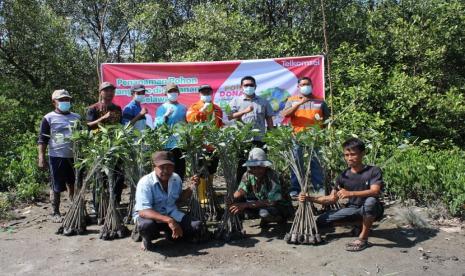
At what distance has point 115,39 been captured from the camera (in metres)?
17.2

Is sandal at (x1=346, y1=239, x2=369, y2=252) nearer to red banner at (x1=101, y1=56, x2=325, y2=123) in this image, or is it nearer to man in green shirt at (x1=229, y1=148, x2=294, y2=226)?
man in green shirt at (x1=229, y1=148, x2=294, y2=226)

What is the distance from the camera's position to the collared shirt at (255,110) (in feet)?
19.1

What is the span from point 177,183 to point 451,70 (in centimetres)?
791

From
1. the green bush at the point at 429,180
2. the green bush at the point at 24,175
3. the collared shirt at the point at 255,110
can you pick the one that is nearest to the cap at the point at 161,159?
the collared shirt at the point at 255,110

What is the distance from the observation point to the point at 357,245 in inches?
174

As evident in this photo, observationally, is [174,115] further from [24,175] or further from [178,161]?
[24,175]

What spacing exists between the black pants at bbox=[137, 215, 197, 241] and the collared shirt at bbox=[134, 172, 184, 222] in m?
0.08

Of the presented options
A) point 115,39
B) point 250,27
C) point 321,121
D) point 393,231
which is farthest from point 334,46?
point 115,39

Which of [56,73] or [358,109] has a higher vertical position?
[56,73]

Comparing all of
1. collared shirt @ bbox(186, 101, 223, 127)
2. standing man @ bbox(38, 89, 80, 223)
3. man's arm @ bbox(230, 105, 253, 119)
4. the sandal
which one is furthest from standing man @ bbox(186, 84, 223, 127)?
the sandal

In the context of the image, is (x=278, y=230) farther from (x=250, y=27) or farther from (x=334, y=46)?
(x=334, y=46)

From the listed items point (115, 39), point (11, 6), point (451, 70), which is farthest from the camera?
point (115, 39)

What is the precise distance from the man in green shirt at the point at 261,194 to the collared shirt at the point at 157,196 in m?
0.60

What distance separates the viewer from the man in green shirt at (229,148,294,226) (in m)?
4.87
